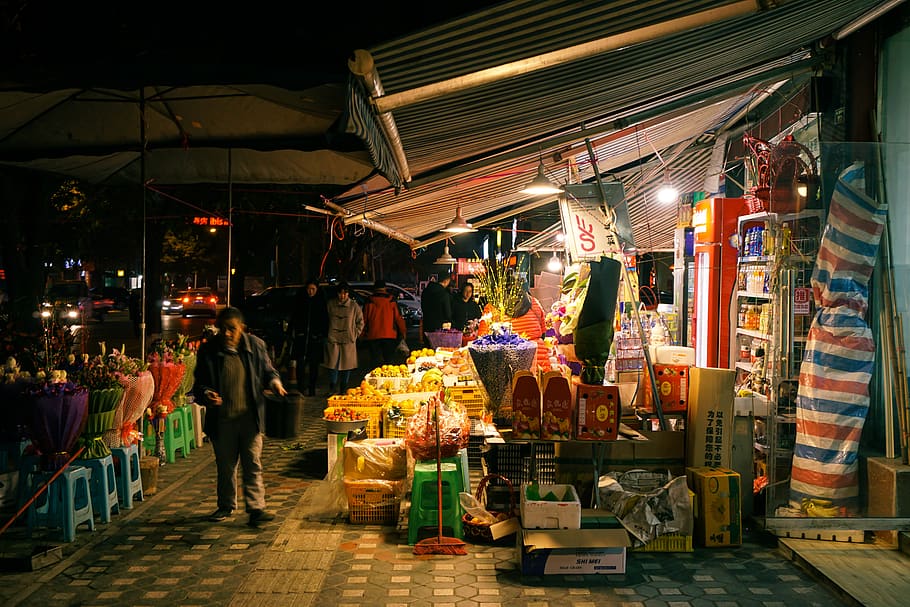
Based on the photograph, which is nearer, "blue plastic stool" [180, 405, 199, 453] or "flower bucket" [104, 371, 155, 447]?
"flower bucket" [104, 371, 155, 447]

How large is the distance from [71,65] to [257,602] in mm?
3330

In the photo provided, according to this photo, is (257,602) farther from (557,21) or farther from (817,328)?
(817,328)

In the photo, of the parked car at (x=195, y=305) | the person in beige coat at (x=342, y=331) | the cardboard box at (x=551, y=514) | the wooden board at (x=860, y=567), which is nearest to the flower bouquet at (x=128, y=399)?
the cardboard box at (x=551, y=514)

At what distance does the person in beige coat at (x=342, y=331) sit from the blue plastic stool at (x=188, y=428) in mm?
3126

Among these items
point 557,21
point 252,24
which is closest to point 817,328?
point 557,21

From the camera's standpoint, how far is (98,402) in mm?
6340

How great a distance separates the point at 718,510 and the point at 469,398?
8.89 feet

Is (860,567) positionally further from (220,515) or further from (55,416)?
(55,416)

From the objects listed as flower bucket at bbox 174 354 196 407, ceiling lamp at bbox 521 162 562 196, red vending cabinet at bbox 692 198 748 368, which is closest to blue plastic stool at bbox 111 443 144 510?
flower bucket at bbox 174 354 196 407

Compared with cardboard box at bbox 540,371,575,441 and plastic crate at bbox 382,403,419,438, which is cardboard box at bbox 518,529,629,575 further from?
plastic crate at bbox 382,403,419,438

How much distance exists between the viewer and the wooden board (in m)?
4.79

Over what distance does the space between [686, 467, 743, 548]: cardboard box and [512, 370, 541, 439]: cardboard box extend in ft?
4.71

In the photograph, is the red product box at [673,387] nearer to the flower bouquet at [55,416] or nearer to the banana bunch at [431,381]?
the banana bunch at [431,381]

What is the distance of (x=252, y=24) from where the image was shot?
9891 millimetres
